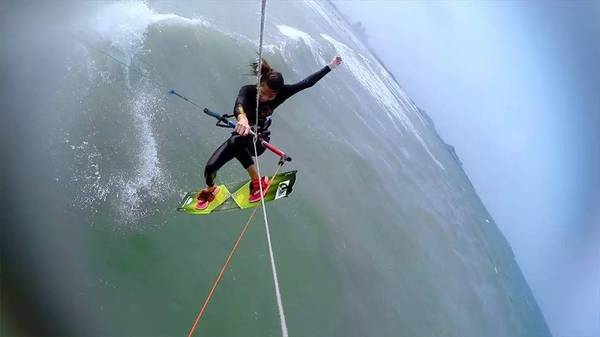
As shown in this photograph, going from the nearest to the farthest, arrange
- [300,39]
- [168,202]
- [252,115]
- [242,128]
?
1. [242,128]
2. [252,115]
3. [168,202]
4. [300,39]

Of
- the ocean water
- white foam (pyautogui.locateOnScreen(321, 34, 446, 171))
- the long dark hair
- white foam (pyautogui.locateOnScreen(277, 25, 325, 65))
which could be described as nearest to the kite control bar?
the long dark hair

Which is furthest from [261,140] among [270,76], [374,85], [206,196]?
[374,85]

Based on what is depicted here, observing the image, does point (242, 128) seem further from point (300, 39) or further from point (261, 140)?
point (300, 39)

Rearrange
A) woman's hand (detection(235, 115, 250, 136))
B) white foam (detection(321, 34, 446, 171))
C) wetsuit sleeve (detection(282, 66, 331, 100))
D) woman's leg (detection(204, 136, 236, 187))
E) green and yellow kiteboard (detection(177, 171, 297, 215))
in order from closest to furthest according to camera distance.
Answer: woman's hand (detection(235, 115, 250, 136))
wetsuit sleeve (detection(282, 66, 331, 100))
woman's leg (detection(204, 136, 236, 187))
green and yellow kiteboard (detection(177, 171, 297, 215))
white foam (detection(321, 34, 446, 171))

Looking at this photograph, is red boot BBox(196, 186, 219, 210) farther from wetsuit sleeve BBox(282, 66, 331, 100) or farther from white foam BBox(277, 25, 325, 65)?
white foam BBox(277, 25, 325, 65)

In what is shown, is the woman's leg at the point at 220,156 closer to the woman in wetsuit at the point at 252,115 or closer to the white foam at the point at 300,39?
the woman in wetsuit at the point at 252,115

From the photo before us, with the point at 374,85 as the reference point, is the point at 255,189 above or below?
below

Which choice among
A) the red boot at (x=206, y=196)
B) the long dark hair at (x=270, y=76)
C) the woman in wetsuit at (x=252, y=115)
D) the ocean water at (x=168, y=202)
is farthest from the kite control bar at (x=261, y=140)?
the ocean water at (x=168, y=202)

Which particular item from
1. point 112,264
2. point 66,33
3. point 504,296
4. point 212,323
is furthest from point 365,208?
point 504,296
